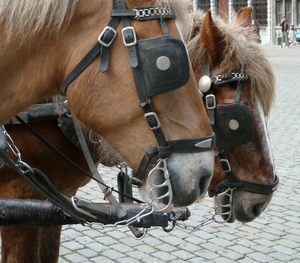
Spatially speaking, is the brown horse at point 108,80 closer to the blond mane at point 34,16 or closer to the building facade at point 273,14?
the blond mane at point 34,16

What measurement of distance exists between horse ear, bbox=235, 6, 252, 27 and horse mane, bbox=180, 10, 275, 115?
0.68ft

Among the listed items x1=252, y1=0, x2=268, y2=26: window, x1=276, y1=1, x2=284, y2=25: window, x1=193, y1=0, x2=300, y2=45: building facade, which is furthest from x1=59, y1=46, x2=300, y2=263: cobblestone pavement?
x1=252, y1=0, x2=268, y2=26: window

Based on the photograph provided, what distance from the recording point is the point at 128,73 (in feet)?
6.41

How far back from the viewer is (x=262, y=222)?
5.24 meters

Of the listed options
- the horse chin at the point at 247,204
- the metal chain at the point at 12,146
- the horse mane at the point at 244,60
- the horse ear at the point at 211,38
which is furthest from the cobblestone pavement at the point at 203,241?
the metal chain at the point at 12,146

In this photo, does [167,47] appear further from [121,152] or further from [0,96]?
[0,96]

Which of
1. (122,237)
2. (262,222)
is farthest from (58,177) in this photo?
(262,222)

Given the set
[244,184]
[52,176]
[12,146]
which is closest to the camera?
[12,146]

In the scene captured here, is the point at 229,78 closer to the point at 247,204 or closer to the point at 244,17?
the point at 244,17

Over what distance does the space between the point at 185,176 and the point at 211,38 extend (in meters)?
1.37

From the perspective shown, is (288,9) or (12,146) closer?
(12,146)

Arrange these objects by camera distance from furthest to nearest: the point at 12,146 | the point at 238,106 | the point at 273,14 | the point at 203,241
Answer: the point at 273,14 → the point at 203,241 → the point at 238,106 → the point at 12,146

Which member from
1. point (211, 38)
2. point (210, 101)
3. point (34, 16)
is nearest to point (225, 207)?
point (210, 101)

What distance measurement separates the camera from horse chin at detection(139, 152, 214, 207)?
1.96m
